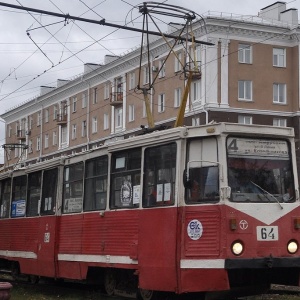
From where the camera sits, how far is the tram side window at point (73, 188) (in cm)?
1492

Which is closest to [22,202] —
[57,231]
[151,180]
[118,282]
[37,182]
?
[37,182]

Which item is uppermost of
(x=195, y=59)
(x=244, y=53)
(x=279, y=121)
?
(x=244, y=53)

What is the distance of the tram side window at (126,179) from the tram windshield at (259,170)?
2002 millimetres

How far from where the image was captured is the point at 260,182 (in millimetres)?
11438

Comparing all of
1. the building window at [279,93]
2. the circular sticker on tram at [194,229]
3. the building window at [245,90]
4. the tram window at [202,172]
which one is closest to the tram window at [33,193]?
the tram window at [202,172]

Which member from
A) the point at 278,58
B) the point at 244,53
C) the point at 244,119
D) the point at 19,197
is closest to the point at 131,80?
the point at 244,53

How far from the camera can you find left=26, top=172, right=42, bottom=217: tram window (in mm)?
17359

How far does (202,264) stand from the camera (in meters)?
11.0

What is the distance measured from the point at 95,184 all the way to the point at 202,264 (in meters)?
3.86

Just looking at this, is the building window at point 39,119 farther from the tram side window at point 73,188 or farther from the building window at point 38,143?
the tram side window at point 73,188

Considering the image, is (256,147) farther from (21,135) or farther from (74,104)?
(21,135)

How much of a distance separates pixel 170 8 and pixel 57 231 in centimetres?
553

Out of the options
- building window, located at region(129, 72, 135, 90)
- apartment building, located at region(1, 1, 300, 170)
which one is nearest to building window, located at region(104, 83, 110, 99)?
apartment building, located at region(1, 1, 300, 170)

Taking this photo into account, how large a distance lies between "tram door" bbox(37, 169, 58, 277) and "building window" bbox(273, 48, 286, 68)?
127 ft
